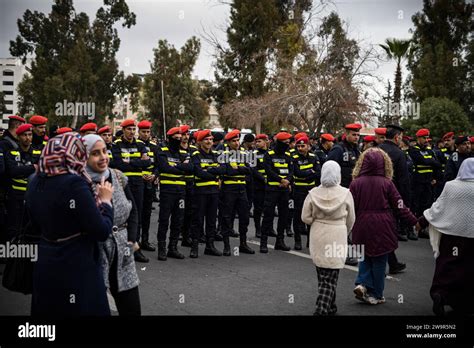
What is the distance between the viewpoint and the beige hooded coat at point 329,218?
19.0ft

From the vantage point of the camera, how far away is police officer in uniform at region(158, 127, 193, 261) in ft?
A: 29.6

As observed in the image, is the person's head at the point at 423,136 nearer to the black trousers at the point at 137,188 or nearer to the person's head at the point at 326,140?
the person's head at the point at 326,140

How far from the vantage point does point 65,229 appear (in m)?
3.46

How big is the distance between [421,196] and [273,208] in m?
4.45

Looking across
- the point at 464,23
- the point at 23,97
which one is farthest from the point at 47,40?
the point at 464,23

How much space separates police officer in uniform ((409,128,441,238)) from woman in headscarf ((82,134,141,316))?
9389 millimetres

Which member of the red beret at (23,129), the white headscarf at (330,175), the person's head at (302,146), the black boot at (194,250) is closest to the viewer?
the white headscarf at (330,175)

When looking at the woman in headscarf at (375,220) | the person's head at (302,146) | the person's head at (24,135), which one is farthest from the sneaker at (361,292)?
the person's head at (24,135)

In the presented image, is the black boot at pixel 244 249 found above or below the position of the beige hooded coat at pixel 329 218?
below

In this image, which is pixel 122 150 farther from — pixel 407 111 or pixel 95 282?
pixel 407 111

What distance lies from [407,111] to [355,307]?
33.9 m

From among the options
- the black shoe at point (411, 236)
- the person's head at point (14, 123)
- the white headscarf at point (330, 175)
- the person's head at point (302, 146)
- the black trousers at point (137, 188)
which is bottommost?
the black shoe at point (411, 236)

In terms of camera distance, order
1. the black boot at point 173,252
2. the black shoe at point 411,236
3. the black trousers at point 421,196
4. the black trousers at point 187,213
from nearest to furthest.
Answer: the black boot at point 173,252 → the black trousers at point 187,213 → the black shoe at point 411,236 → the black trousers at point 421,196

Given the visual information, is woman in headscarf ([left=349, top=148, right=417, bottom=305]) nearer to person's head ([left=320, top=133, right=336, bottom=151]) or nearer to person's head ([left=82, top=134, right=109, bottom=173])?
person's head ([left=82, top=134, right=109, bottom=173])
